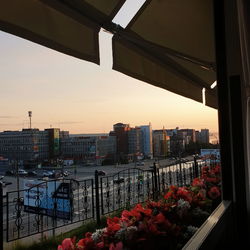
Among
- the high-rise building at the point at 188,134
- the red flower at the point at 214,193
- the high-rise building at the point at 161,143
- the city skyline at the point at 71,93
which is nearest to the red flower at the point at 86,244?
the city skyline at the point at 71,93

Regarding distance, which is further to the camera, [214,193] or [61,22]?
[214,193]

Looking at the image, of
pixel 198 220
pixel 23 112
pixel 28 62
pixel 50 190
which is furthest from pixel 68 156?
pixel 50 190

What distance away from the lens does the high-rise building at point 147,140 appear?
4.04m

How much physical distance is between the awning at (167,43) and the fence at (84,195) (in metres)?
1.83

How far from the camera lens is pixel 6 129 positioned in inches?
71.1

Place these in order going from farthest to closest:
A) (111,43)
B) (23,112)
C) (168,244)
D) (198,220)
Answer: (23,112) → (198,220) → (111,43) → (168,244)

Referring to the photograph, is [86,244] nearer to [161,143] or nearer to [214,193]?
[214,193]

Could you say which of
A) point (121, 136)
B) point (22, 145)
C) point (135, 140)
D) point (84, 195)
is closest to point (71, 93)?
point (121, 136)

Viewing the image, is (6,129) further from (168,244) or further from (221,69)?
(221,69)

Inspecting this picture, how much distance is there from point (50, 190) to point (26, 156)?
2.95 meters

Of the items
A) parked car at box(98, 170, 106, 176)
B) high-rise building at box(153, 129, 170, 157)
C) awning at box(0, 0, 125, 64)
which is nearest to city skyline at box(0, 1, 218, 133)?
awning at box(0, 0, 125, 64)

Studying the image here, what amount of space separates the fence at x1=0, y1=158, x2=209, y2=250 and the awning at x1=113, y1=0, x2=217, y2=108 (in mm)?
1834

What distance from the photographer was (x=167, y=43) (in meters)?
1.91

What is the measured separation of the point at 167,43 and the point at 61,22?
101cm
